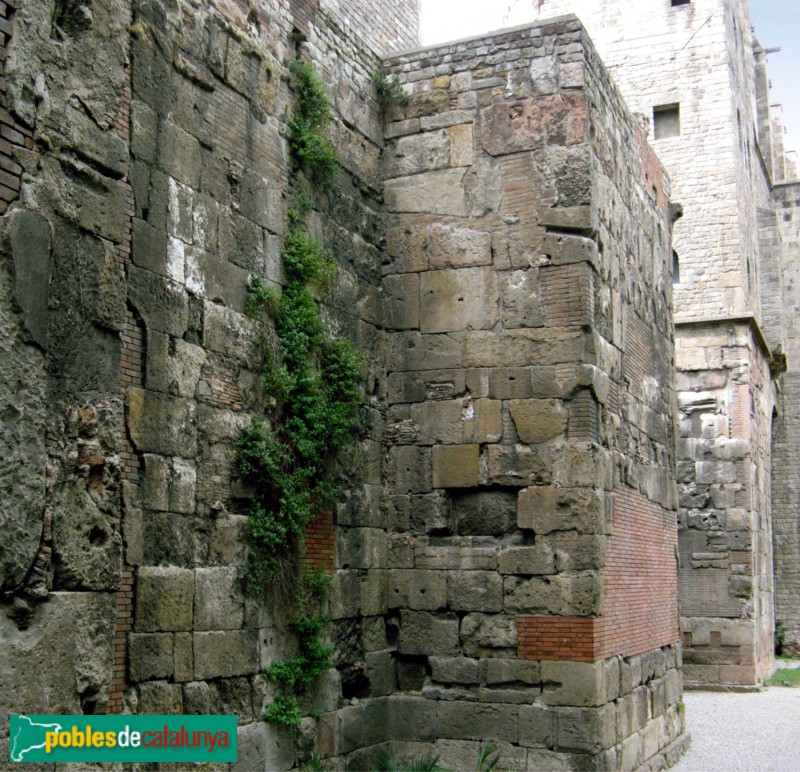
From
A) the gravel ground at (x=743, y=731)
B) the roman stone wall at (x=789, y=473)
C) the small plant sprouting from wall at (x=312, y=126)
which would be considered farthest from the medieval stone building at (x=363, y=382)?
the roman stone wall at (x=789, y=473)

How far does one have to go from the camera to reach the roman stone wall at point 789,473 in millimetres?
21406

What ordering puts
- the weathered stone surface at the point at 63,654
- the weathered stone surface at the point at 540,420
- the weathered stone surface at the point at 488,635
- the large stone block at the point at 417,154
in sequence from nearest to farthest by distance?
1. the weathered stone surface at the point at 63,654
2. the weathered stone surface at the point at 488,635
3. the weathered stone surface at the point at 540,420
4. the large stone block at the point at 417,154

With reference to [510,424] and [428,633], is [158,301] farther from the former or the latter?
[428,633]

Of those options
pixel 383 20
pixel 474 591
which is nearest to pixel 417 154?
pixel 474 591

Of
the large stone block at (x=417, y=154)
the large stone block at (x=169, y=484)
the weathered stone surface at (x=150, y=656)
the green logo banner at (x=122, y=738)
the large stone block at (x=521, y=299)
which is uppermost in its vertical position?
the large stone block at (x=417, y=154)

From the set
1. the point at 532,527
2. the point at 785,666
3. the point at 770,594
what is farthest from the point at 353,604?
the point at 785,666

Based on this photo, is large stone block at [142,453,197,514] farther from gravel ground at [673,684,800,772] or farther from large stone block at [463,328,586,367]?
gravel ground at [673,684,800,772]

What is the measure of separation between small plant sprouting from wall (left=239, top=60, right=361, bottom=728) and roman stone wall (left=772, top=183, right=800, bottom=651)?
16.0 metres

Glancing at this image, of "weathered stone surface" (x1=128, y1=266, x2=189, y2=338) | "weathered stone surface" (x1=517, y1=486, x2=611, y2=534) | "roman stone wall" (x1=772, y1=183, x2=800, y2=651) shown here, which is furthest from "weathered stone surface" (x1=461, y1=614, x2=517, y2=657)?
"roman stone wall" (x1=772, y1=183, x2=800, y2=651)

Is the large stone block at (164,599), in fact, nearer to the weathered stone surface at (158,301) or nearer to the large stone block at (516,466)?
the weathered stone surface at (158,301)

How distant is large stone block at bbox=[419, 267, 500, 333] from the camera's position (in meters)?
8.56

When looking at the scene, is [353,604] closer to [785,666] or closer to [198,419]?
[198,419]

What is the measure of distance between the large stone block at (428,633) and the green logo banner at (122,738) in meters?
2.29

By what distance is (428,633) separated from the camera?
8.34 meters
